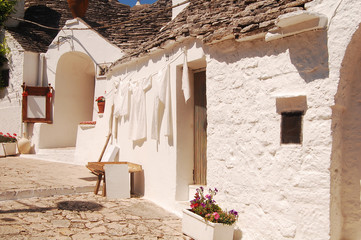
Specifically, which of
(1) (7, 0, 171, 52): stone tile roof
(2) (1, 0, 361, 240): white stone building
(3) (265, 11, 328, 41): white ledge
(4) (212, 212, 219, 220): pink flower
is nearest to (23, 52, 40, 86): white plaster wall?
(1) (7, 0, 171, 52): stone tile roof

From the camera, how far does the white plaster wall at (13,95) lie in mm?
13211

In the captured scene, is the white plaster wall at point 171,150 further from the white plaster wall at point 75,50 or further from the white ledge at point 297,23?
the white plaster wall at point 75,50

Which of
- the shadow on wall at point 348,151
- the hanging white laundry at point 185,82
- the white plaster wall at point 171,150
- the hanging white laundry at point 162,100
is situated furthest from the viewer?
the hanging white laundry at point 162,100

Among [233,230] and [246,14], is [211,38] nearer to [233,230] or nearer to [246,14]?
[246,14]


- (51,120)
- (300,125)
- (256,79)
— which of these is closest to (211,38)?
(256,79)

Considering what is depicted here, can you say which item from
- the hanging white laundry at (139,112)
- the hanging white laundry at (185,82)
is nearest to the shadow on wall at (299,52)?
the hanging white laundry at (185,82)

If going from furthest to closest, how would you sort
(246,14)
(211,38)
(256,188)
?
(211,38), (246,14), (256,188)

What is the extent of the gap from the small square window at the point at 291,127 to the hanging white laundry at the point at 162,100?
7.91 feet

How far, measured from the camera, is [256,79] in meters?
4.11

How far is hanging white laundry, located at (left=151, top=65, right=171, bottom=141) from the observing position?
19.2 ft

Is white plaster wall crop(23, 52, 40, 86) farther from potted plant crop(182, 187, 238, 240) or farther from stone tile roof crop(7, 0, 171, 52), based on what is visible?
potted plant crop(182, 187, 238, 240)

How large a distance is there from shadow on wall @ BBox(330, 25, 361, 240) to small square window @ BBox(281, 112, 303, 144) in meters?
0.37

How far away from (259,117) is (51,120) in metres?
10.8

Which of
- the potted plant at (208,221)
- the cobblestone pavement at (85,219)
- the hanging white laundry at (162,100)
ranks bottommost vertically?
the cobblestone pavement at (85,219)
